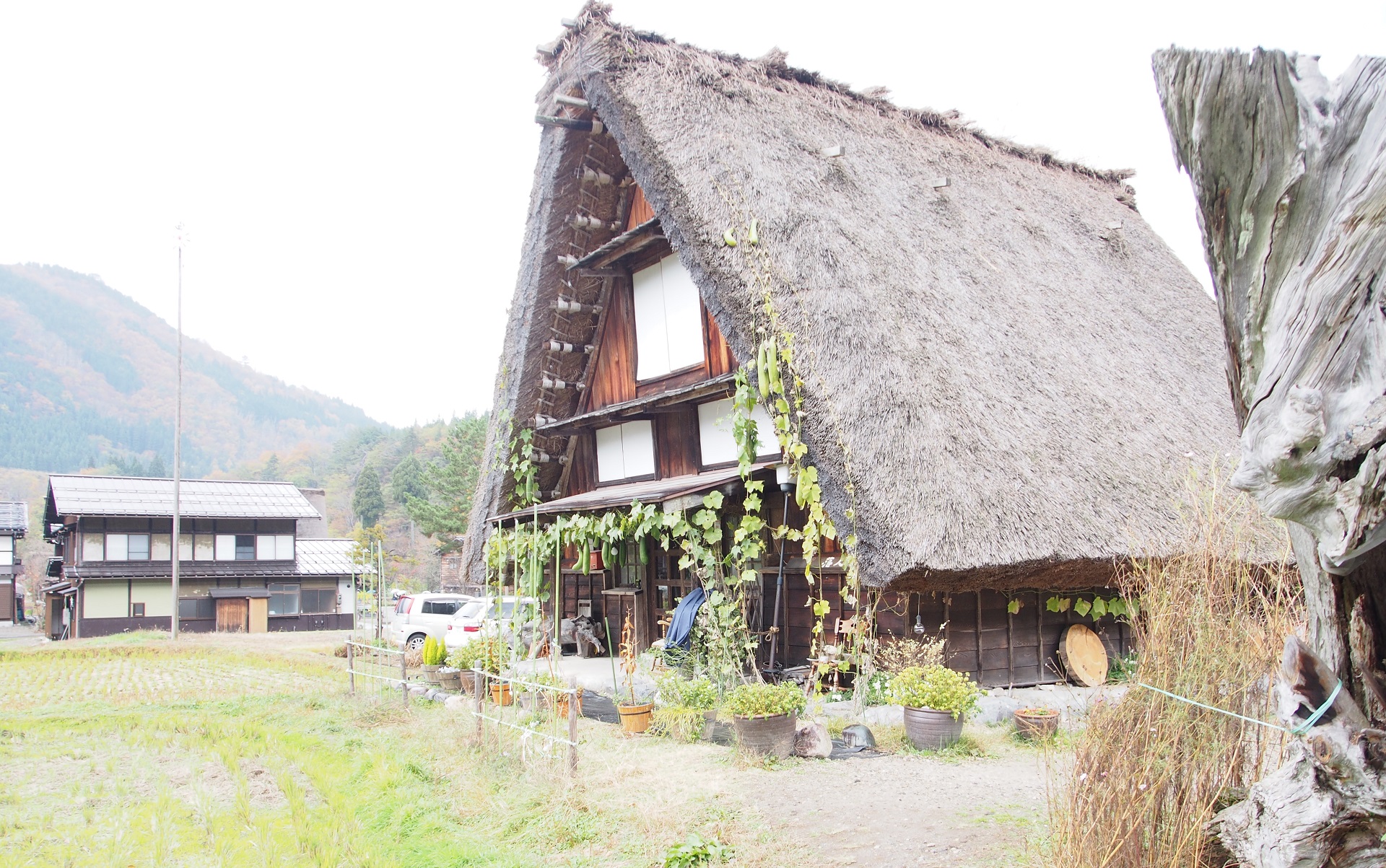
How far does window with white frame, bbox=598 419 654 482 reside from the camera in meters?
12.0

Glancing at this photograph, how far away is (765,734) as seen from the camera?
22.1 feet

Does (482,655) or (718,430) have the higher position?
(718,430)

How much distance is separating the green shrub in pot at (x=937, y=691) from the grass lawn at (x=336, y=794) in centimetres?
158

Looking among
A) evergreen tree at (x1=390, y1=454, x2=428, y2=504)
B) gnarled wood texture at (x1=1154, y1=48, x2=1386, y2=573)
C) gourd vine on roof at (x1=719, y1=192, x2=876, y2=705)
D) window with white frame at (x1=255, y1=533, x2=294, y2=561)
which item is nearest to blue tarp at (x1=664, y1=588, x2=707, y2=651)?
gourd vine on roof at (x1=719, y1=192, x2=876, y2=705)

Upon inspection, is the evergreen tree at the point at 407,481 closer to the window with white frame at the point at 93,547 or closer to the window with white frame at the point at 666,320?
the window with white frame at the point at 93,547

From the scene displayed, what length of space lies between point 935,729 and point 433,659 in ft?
22.6

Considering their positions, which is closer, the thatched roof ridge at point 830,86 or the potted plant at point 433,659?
the thatched roof ridge at point 830,86

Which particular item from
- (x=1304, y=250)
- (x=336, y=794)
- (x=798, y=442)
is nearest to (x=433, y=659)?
(x=336, y=794)

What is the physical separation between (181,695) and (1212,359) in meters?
15.0

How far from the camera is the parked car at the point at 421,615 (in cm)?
2069

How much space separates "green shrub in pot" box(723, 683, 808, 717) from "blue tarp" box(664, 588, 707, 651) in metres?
2.60

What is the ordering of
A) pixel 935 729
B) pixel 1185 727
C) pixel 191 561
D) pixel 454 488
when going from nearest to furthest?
pixel 1185 727 → pixel 935 729 → pixel 191 561 → pixel 454 488

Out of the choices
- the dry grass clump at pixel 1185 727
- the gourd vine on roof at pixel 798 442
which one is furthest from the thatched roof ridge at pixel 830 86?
the dry grass clump at pixel 1185 727

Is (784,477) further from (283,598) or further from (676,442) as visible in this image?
(283,598)
